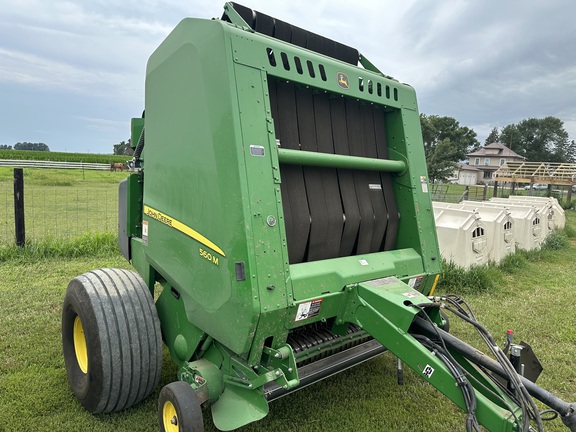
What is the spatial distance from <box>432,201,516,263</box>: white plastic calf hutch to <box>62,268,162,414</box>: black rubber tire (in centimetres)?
594

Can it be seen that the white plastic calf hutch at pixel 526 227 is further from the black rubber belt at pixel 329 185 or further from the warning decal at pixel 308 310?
the warning decal at pixel 308 310

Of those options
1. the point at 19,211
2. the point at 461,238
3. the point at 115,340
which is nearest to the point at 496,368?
the point at 115,340

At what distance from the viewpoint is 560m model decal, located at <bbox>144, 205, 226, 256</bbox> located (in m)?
2.30

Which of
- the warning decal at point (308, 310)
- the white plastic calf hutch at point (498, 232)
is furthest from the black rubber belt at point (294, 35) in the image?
Result: the white plastic calf hutch at point (498, 232)

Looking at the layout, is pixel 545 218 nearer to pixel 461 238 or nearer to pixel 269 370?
pixel 461 238

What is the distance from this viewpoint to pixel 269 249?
219 centimetres

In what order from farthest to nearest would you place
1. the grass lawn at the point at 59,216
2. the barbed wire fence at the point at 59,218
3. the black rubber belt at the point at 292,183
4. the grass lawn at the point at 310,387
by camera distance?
the grass lawn at the point at 59,216
the barbed wire fence at the point at 59,218
the grass lawn at the point at 310,387
the black rubber belt at the point at 292,183

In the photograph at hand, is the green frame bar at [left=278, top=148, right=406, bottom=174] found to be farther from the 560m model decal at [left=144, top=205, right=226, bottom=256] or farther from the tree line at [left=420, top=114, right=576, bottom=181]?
the tree line at [left=420, top=114, right=576, bottom=181]

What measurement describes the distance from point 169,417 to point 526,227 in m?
8.82

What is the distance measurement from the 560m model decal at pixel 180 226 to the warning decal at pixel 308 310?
53cm

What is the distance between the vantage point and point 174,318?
2.89 metres

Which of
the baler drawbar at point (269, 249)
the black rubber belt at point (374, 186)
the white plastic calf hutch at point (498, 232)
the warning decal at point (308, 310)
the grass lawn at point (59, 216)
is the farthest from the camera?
the grass lawn at point (59, 216)

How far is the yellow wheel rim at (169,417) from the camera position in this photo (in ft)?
7.61

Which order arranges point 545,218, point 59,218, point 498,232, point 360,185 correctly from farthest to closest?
point 59,218
point 545,218
point 498,232
point 360,185
